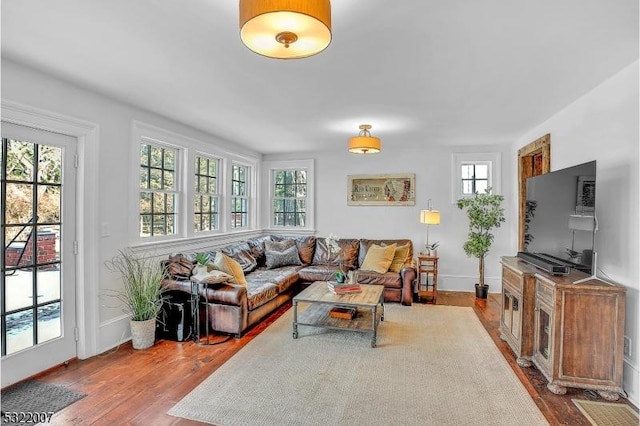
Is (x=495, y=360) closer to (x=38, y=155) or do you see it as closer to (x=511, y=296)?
(x=511, y=296)

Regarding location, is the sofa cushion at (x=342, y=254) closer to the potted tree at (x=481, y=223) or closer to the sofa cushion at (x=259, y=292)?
the sofa cushion at (x=259, y=292)

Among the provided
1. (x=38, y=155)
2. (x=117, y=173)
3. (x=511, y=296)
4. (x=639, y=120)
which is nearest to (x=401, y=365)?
(x=511, y=296)

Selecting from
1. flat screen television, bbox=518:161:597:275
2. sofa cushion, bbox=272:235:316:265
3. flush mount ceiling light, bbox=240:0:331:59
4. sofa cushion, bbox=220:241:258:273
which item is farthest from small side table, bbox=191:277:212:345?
flat screen television, bbox=518:161:597:275

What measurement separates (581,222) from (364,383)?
2.08m

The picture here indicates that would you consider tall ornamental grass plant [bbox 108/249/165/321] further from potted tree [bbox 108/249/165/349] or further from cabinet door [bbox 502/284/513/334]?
cabinet door [bbox 502/284/513/334]

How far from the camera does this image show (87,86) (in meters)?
3.04

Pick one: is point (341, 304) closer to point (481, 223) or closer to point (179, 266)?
point (179, 266)

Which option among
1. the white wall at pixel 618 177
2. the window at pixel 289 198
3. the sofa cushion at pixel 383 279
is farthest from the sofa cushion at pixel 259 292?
the white wall at pixel 618 177

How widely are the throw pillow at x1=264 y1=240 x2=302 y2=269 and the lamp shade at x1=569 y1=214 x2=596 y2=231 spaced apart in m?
3.86

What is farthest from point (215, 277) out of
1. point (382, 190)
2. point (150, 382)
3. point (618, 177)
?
point (618, 177)

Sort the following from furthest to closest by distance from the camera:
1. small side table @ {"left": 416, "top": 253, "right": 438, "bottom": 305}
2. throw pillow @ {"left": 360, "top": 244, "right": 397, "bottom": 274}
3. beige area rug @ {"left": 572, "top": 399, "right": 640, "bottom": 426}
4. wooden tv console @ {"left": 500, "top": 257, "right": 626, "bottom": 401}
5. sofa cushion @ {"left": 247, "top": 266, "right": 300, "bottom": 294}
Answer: throw pillow @ {"left": 360, "top": 244, "right": 397, "bottom": 274}
small side table @ {"left": 416, "top": 253, "right": 438, "bottom": 305}
sofa cushion @ {"left": 247, "top": 266, "right": 300, "bottom": 294}
wooden tv console @ {"left": 500, "top": 257, "right": 626, "bottom": 401}
beige area rug @ {"left": 572, "top": 399, "right": 640, "bottom": 426}

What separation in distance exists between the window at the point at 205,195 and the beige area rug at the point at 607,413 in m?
4.39

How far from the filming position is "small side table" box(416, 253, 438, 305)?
5.04 meters

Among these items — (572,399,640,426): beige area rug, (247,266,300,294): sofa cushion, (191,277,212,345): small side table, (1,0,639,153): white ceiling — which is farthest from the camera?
Result: (247,266,300,294): sofa cushion
